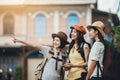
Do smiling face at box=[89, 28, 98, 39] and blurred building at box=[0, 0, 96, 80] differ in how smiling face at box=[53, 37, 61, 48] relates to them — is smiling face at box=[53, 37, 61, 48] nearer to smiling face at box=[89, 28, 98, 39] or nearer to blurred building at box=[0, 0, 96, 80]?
smiling face at box=[89, 28, 98, 39]

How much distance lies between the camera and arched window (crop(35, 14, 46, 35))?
29094 millimetres

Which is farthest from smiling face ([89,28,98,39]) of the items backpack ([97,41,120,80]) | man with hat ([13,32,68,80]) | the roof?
the roof

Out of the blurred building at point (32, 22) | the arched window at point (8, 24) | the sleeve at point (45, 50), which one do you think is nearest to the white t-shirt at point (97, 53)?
the sleeve at point (45, 50)

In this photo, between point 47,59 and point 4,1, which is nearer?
point 47,59

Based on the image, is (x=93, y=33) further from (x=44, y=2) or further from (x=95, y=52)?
(x=44, y=2)

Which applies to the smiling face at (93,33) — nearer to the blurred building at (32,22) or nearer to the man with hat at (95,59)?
the man with hat at (95,59)

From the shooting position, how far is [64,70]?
5.61m

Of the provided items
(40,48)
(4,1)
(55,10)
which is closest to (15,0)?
(4,1)

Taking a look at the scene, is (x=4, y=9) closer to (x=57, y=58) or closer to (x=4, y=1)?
(x=4, y=1)

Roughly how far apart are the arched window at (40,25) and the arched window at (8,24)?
1440 millimetres

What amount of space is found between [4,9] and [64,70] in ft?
78.6

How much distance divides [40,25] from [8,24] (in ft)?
6.28

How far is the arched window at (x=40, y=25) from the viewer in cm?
2909

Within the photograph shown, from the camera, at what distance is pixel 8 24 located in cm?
2909
